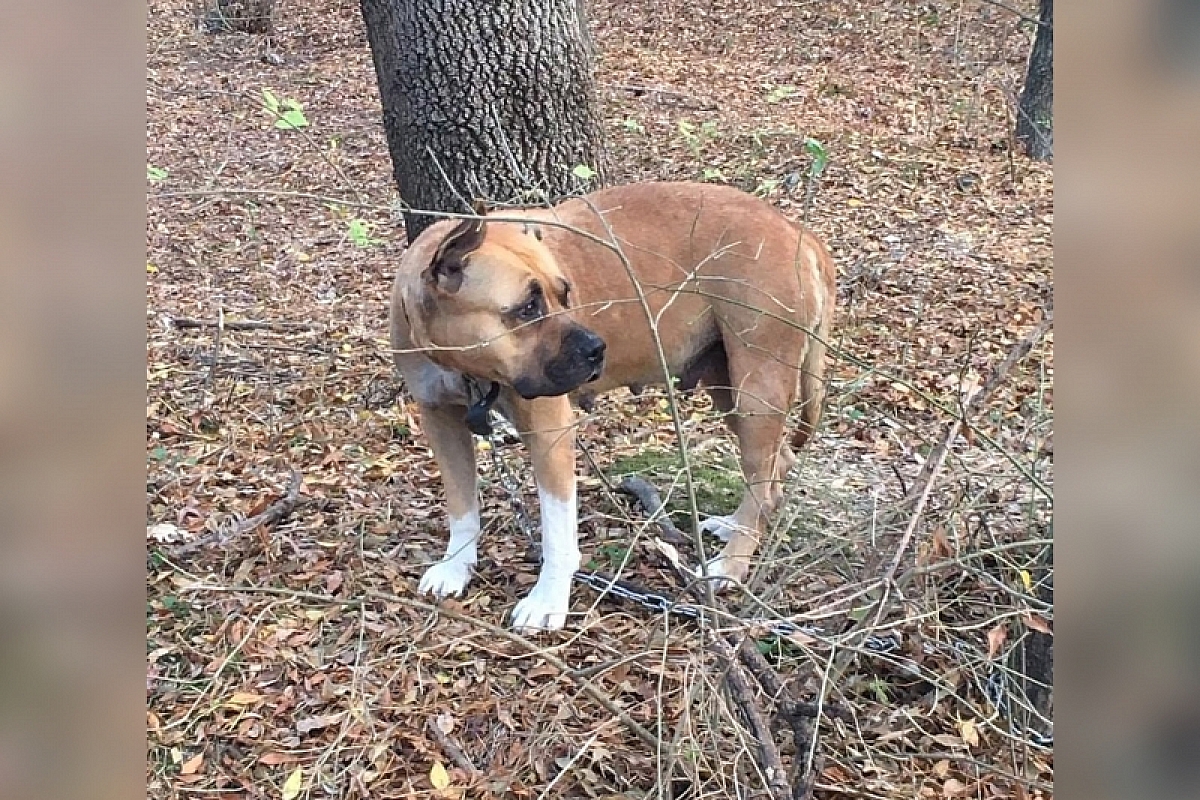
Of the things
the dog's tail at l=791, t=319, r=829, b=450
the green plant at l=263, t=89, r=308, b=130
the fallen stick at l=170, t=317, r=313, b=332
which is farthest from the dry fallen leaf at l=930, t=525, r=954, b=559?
the fallen stick at l=170, t=317, r=313, b=332

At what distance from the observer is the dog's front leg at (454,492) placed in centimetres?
442

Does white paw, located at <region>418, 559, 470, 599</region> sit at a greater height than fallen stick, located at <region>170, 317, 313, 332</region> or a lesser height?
greater

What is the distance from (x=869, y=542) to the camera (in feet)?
12.5

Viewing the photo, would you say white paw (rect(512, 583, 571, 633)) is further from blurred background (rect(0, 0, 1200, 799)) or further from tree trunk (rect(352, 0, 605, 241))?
blurred background (rect(0, 0, 1200, 799))

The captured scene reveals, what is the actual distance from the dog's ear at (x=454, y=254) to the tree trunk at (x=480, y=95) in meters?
1.65

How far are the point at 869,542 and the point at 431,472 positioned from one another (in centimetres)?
247

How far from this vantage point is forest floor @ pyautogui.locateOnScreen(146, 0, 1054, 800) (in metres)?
3.23

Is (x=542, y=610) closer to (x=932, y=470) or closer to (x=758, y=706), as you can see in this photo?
(x=758, y=706)

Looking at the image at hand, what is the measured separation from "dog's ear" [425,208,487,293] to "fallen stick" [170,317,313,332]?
12.4ft

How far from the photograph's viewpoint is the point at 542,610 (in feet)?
13.6

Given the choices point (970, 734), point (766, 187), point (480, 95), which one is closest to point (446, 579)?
point (970, 734)

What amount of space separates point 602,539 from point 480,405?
106 centimetres
